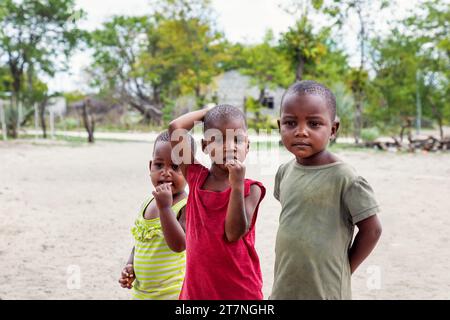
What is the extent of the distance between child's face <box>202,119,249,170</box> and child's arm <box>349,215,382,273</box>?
0.45m

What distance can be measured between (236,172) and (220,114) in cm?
27

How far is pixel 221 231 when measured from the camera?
1.67m

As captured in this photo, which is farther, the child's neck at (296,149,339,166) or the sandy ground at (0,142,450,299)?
the sandy ground at (0,142,450,299)

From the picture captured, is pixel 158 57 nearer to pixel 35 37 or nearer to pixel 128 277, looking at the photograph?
pixel 35 37

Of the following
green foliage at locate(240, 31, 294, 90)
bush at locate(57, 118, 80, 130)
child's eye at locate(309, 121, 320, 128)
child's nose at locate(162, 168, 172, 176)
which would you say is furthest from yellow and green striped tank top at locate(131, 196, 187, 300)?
bush at locate(57, 118, 80, 130)

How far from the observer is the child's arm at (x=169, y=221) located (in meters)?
1.76

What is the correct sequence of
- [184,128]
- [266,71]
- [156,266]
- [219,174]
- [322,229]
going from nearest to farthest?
[322,229] → [219,174] → [184,128] → [156,266] → [266,71]

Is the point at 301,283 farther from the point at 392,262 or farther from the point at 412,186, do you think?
the point at 412,186

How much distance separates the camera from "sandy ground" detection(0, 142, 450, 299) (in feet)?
11.9

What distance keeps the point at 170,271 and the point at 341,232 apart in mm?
715

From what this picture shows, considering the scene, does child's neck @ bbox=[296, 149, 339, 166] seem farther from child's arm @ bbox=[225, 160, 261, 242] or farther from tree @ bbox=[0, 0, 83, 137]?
tree @ bbox=[0, 0, 83, 137]

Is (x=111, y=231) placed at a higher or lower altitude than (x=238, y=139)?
lower

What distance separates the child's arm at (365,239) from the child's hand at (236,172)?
42 centimetres

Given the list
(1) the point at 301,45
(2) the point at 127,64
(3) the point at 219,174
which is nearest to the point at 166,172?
(3) the point at 219,174
